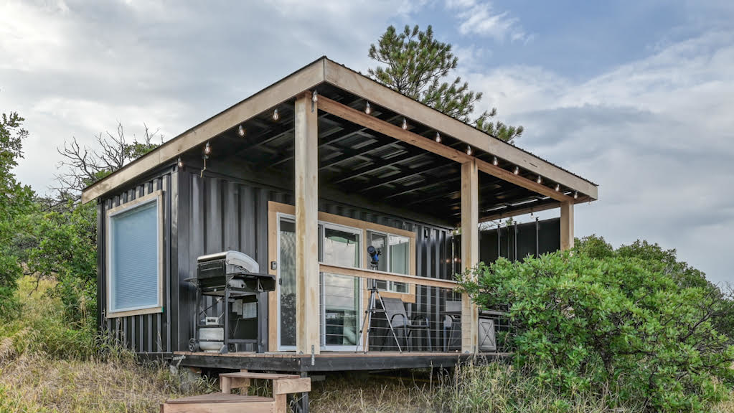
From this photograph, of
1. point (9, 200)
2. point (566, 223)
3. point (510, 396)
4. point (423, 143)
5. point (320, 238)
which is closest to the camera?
point (510, 396)

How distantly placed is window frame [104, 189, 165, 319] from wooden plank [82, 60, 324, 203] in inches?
12.0

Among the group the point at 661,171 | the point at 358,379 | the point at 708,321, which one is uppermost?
the point at 661,171

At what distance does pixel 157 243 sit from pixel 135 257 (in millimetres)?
689

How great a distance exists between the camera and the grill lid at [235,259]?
5.70m

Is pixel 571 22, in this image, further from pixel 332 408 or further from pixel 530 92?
pixel 332 408

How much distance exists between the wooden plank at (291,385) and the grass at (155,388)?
0.94 metres

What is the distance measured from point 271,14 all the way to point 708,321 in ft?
30.7

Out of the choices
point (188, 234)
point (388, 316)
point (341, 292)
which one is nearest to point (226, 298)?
point (188, 234)

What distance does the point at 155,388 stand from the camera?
224 inches

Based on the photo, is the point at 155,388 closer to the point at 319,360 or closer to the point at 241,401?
the point at 241,401

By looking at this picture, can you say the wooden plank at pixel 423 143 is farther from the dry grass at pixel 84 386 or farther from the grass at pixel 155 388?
the dry grass at pixel 84 386

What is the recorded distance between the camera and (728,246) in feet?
37.1

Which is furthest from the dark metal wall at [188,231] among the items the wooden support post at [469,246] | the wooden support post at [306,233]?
the wooden support post at [306,233]

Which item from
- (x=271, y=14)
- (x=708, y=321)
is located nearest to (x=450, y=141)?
(x=708, y=321)
